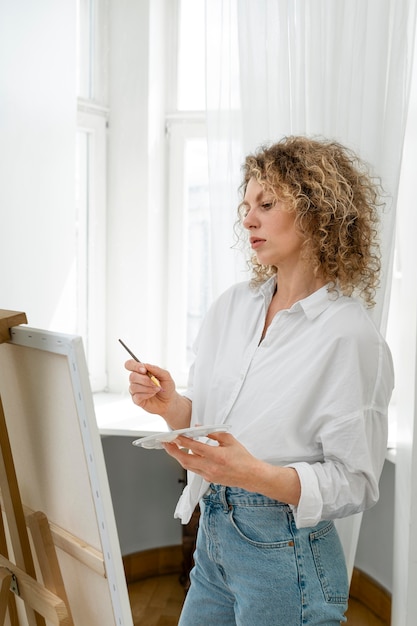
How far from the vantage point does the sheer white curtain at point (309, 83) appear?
206cm

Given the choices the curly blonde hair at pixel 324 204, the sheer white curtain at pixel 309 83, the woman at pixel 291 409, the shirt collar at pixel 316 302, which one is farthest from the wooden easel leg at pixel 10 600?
the sheer white curtain at pixel 309 83

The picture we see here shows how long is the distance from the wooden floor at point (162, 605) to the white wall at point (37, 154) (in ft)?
3.92

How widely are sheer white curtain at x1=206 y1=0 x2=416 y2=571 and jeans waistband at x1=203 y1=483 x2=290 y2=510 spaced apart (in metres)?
0.94

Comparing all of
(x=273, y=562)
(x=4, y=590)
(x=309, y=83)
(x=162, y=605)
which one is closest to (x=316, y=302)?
(x=273, y=562)

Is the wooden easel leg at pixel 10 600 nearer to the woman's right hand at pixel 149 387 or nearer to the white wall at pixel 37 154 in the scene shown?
the woman's right hand at pixel 149 387

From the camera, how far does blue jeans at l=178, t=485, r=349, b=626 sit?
1.33m

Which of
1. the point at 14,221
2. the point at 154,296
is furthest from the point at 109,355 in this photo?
the point at 14,221

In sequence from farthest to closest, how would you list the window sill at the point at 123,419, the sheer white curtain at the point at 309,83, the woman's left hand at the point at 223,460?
the window sill at the point at 123,419
the sheer white curtain at the point at 309,83
the woman's left hand at the point at 223,460

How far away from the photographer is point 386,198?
6.77 feet

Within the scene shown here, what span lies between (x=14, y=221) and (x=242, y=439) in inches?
52.0

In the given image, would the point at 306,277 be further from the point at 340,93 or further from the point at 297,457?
the point at 340,93

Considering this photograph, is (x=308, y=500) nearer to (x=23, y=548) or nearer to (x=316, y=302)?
(x=316, y=302)

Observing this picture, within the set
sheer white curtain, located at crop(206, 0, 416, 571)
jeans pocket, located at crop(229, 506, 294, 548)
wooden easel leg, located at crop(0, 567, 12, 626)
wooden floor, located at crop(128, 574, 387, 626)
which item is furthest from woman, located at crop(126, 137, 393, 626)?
wooden floor, located at crop(128, 574, 387, 626)

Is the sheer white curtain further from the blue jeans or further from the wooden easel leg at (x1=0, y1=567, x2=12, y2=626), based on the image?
the wooden easel leg at (x1=0, y1=567, x2=12, y2=626)
